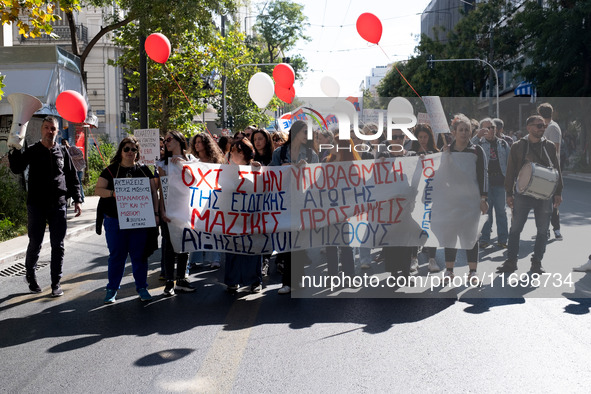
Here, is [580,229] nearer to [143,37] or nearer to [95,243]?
[95,243]

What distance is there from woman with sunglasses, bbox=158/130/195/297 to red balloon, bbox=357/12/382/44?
171 inches

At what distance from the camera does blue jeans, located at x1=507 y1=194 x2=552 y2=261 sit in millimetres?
7895

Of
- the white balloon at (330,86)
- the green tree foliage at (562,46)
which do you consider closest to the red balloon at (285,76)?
the white balloon at (330,86)

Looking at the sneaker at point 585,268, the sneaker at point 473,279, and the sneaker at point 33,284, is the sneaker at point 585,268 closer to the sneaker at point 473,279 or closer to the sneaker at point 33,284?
the sneaker at point 473,279

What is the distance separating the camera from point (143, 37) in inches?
623

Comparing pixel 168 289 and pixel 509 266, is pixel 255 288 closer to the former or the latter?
Result: pixel 168 289

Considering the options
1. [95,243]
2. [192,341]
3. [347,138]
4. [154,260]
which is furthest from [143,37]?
[192,341]

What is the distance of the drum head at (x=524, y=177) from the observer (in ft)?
25.5

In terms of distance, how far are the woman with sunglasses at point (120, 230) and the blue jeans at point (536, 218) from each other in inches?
160

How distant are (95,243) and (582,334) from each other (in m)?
8.63

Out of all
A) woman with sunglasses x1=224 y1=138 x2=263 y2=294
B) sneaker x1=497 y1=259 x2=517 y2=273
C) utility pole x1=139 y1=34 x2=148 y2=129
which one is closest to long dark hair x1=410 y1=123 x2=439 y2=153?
sneaker x1=497 y1=259 x2=517 y2=273

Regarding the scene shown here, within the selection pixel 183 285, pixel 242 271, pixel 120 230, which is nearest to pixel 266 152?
pixel 242 271

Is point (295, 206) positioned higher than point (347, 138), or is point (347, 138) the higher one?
point (347, 138)

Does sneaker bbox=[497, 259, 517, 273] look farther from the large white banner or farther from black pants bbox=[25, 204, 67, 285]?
black pants bbox=[25, 204, 67, 285]
